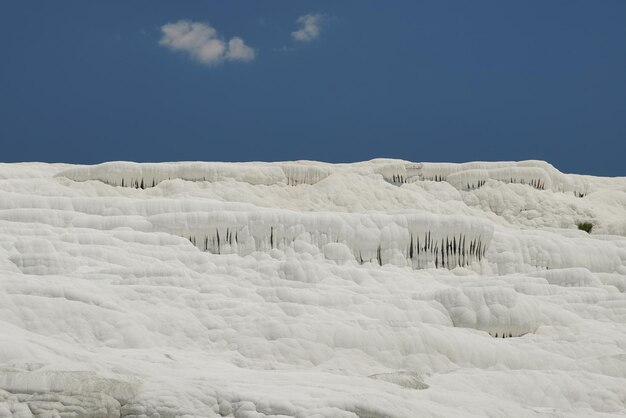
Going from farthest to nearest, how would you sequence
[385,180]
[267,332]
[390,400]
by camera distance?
[385,180]
[267,332]
[390,400]

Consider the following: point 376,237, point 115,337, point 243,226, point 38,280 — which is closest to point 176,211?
point 243,226

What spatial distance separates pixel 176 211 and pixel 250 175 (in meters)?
11.8

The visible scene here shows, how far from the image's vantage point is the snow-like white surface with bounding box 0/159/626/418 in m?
7.56

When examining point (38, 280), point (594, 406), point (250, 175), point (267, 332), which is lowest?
point (594, 406)

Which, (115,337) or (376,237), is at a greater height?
(376,237)

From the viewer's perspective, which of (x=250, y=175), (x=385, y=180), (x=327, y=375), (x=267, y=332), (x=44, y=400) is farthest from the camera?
(x=385, y=180)

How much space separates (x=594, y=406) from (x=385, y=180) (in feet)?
81.0

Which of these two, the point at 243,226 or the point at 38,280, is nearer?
the point at 38,280

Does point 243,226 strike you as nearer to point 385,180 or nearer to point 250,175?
point 250,175

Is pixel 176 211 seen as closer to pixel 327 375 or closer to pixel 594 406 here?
pixel 327 375

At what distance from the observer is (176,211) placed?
17.2m

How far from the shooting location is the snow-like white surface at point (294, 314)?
756cm

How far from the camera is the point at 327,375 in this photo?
906 cm

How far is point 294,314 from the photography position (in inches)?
461
